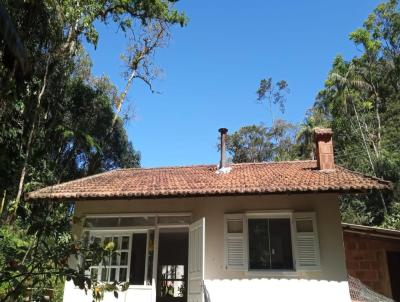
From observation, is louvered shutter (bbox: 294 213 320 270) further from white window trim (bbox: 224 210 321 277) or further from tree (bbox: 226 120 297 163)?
tree (bbox: 226 120 297 163)

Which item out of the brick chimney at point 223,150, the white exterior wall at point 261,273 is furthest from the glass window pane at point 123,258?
the brick chimney at point 223,150

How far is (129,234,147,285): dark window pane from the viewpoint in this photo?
955cm

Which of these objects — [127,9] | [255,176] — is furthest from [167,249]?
[127,9]

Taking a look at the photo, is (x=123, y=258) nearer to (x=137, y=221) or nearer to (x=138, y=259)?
(x=138, y=259)

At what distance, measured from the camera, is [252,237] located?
9.13 metres

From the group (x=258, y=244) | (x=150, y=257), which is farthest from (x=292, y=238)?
(x=150, y=257)

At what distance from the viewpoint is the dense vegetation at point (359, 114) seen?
28.3 m

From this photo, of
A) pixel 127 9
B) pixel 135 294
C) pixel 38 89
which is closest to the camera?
pixel 38 89

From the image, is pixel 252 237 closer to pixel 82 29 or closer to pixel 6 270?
pixel 6 270

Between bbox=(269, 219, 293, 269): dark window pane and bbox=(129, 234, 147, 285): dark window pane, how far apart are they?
9.76 ft

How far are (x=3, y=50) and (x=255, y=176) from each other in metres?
8.20

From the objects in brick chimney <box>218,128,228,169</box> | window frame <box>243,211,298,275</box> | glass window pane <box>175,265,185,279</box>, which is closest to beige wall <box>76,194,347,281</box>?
window frame <box>243,211,298,275</box>

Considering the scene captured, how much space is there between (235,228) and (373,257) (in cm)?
438

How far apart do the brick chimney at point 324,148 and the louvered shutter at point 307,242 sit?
6.83 feet
